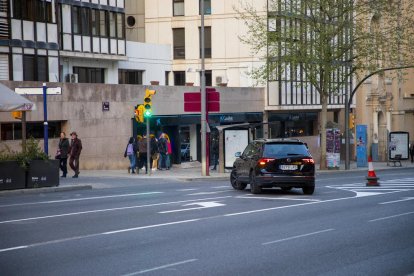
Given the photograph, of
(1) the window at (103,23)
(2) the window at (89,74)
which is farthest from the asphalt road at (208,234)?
(1) the window at (103,23)

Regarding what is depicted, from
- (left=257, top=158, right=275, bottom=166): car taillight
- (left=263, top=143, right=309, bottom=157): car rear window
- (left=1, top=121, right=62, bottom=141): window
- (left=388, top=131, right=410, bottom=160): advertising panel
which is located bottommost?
(left=388, top=131, right=410, bottom=160): advertising panel

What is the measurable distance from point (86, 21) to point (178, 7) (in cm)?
1110

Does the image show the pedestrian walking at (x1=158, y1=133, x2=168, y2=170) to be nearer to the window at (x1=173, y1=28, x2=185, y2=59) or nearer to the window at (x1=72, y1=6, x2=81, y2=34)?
the window at (x1=72, y1=6, x2=81, y2=34)

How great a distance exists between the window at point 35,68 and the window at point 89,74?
426 cm

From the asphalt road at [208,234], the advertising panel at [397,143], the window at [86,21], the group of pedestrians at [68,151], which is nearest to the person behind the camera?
the asphalt road at [208,234]

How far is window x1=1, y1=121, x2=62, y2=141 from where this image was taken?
35.5 metres

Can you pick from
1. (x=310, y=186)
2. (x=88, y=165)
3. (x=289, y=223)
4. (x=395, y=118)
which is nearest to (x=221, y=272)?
(x=289, y=223)

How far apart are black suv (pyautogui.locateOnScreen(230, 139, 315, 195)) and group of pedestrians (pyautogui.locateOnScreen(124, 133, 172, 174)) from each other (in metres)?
11.7

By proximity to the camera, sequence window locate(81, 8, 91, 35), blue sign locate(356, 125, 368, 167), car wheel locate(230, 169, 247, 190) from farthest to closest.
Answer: blue sign locate(356, 125, 368, 167)
window locate(81, 8, 91, 35)
car wheel locate(230, 169, 247, 190)

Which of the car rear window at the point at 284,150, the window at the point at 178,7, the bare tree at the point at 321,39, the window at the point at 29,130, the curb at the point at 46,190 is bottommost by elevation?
the curb at the point at 46,190

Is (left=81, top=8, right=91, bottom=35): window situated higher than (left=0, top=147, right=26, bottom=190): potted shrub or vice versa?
(left=81, top=8, right=91, bottom=35): window

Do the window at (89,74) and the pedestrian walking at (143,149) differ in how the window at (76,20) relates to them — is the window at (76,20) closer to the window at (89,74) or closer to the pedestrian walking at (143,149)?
the window at (89,74)

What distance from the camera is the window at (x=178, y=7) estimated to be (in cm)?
5644

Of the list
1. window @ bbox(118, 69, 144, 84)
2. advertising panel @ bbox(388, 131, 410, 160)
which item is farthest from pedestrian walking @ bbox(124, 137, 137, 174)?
advertising panel @ bbox(388, 131, 410, 160)
